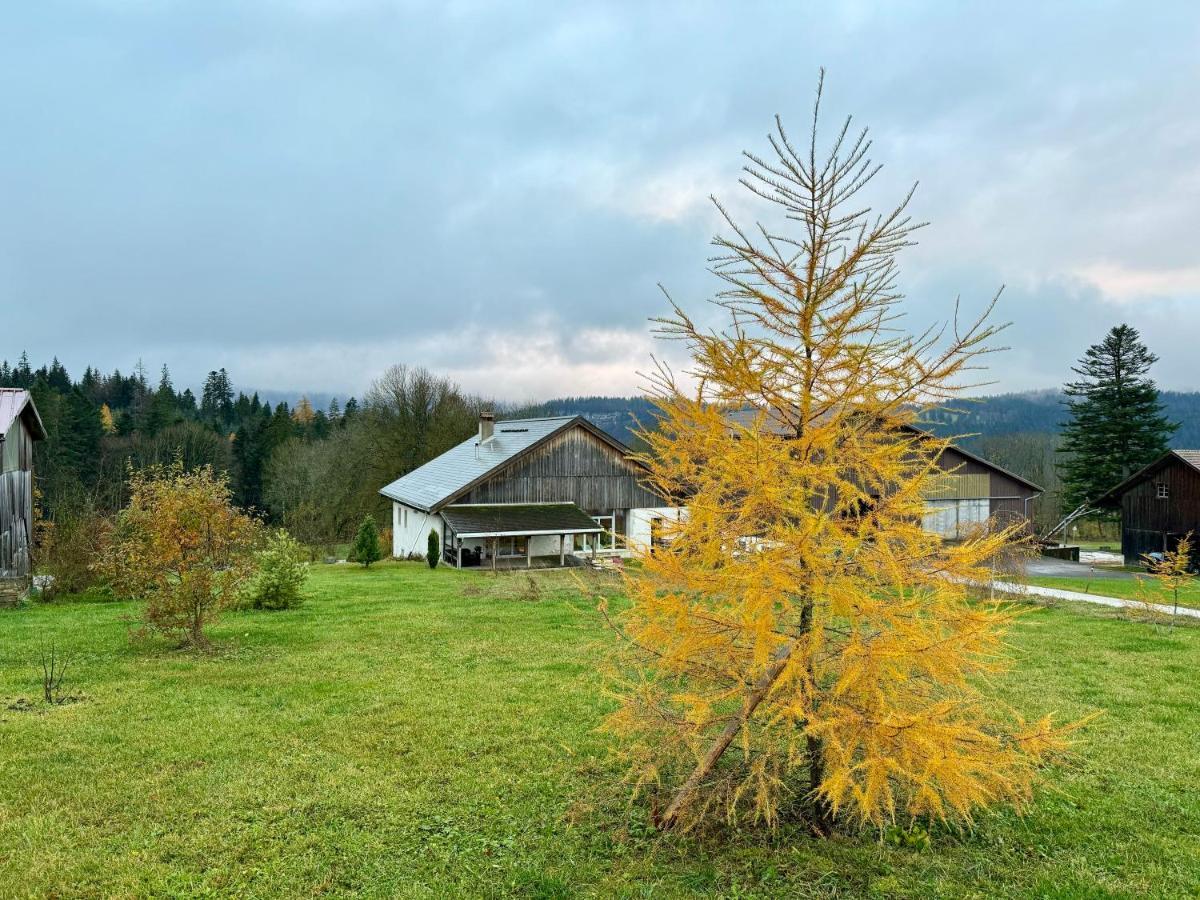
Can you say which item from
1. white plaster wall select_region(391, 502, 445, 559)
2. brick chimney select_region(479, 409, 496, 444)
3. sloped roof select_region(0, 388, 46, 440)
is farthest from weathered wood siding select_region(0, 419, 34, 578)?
brick chimney select_region(479, 409, 496, 444)

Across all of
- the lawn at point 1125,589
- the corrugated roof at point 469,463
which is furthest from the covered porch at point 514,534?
the lawn at point 1125,589

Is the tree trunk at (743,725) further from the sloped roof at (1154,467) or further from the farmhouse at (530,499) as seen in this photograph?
the sloped roof at (1154,467)

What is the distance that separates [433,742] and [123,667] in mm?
6267

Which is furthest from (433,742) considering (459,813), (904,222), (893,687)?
(904,222)

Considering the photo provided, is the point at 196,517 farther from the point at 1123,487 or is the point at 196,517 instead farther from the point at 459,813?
the point at 1123,487

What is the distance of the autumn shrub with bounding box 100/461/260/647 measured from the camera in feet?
37.9

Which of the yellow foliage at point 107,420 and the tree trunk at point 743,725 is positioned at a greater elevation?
the yellow foliage at point 107,420

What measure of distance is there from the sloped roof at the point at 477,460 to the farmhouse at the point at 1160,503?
24846 mm

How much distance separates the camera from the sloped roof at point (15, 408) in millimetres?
21078

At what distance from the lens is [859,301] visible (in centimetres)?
525

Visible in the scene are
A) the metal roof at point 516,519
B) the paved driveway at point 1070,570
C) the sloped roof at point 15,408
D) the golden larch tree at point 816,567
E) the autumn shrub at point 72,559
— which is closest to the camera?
the golden larch tree at point 816,567

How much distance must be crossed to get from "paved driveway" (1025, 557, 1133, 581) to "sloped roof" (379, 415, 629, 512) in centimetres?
1884

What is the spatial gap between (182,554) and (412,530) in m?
22.7

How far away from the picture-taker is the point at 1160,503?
33031mm
